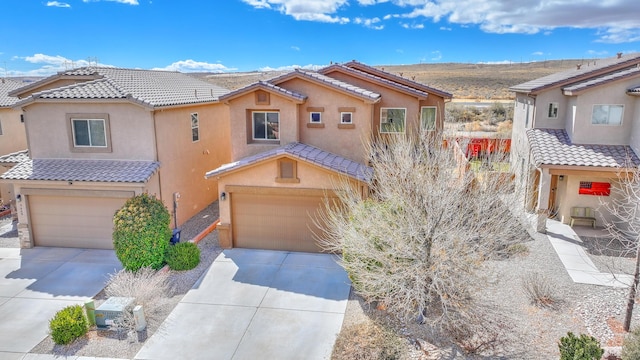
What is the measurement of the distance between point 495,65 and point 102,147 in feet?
376

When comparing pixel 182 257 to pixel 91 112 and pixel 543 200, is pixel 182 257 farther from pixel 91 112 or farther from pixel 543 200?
pixel 543 200

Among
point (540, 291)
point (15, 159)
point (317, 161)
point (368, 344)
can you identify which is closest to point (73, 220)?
point (15, 159)

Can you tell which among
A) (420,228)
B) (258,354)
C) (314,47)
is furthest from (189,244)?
(314,47)

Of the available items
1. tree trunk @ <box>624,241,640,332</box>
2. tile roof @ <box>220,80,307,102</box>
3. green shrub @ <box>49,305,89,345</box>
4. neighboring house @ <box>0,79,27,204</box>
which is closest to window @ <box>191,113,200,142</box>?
tile roof @ <box>220,80,307,102</box>

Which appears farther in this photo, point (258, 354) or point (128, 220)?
point (128, 220)

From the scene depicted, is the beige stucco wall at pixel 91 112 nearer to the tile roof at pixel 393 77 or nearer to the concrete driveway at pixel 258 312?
the concrete driveway at pixel 258 312

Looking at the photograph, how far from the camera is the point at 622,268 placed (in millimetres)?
14125

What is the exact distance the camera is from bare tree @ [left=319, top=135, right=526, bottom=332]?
9.41 metres

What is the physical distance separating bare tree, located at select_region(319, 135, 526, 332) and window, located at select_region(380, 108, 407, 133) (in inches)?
336

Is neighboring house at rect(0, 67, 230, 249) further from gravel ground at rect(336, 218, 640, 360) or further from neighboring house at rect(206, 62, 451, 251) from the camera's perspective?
gravel ground at rect(336, 218, 640, 360)

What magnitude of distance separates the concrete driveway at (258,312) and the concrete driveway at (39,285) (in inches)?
126

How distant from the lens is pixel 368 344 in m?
9.93

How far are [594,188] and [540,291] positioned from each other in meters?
8.51

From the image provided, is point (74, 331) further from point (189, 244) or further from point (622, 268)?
point (622, 268)
